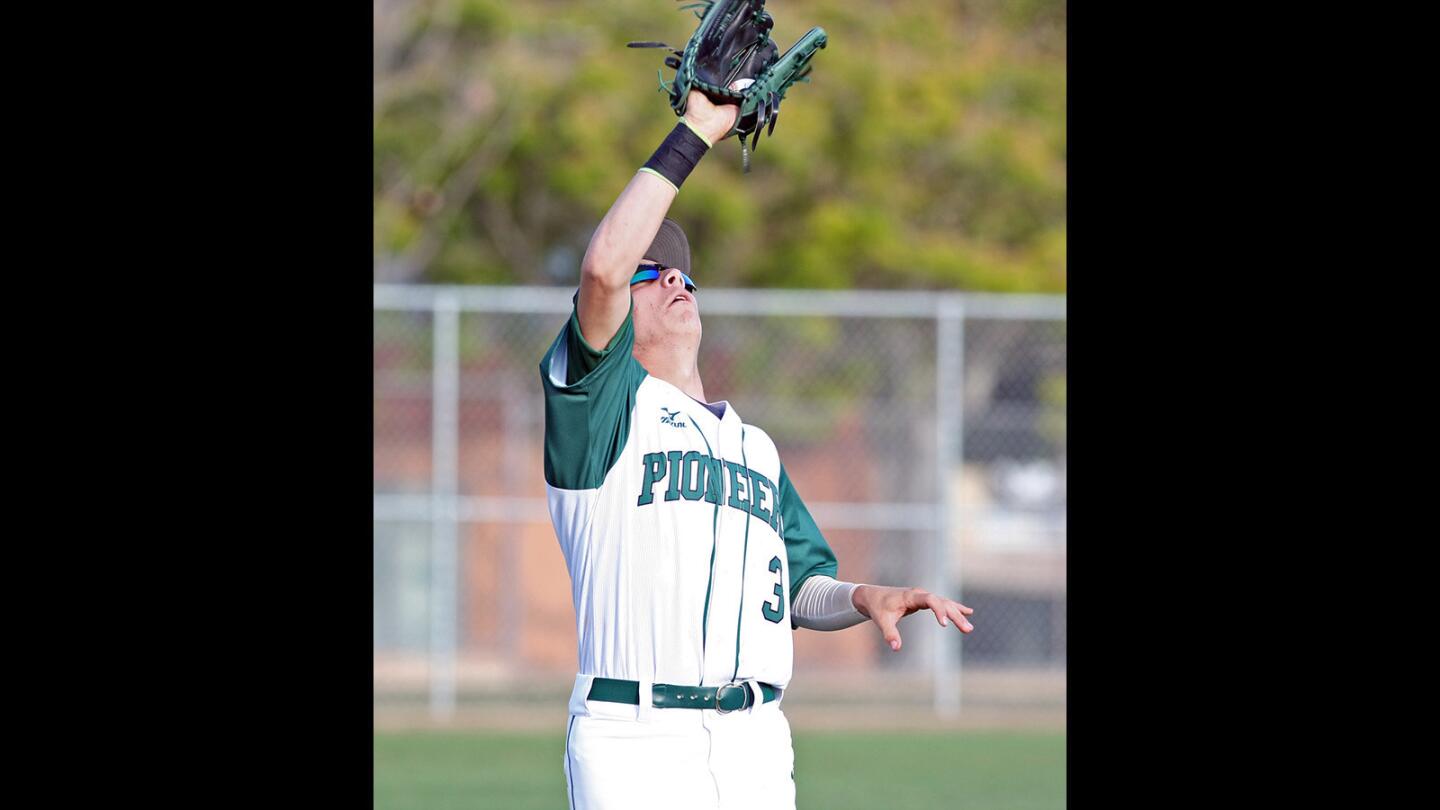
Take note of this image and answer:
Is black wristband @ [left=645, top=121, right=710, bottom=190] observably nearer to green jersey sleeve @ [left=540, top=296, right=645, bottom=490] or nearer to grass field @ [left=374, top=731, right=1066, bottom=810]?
green jersey sleeve @ [left=540, top=296, right=645, bottom=490]

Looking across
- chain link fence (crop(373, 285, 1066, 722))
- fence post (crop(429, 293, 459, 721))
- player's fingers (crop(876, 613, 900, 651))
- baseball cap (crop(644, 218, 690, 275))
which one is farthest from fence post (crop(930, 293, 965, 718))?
player's fingers (crop(876, 613, 900, 651))

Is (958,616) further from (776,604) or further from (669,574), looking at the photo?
(669,574)

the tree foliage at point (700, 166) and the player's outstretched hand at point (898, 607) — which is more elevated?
the tree foliage at point (700, 166)

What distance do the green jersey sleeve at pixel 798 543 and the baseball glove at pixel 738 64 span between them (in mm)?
1040

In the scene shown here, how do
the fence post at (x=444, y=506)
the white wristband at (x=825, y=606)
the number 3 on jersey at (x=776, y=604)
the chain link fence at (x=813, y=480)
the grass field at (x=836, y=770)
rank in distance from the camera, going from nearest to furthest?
1. the number 3 on jersey at (x=776, y=604)
2. the white wristband at (x=825, y=606)
3. the grass field at (x=836, y=770)
4. the fence post at (x=444, y=506)
5. the chain link fence at (x=813, y=480)

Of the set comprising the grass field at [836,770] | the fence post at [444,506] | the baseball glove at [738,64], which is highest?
the baseball glove at [738,64]

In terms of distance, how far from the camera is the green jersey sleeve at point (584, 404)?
13.3 feet

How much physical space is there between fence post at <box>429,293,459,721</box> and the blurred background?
3 centimetres

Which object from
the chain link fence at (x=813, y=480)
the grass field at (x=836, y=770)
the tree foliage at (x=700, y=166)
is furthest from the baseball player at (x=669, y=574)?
the tree foliage at (x=700, y=166)

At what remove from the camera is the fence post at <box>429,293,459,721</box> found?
45.2ft

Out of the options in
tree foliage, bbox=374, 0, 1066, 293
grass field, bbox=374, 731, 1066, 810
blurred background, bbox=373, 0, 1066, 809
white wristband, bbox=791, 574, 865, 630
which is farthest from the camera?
tree foliage, bbox=374, 0, 1066, 293

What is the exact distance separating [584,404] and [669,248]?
2.36ft

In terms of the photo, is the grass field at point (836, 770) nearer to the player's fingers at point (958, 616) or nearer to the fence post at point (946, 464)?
the fence post at point (946, 464)
